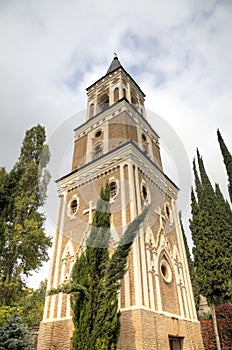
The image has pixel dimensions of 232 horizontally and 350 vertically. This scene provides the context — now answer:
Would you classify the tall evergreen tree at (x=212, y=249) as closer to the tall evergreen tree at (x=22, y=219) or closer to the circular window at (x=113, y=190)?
the circular window at (x=113, y=190)

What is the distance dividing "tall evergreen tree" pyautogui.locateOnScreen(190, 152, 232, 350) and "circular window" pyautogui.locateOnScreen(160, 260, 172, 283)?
12.9 feet

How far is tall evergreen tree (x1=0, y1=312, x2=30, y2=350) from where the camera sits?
8581 mm

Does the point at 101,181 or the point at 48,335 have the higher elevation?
the point at 101,181

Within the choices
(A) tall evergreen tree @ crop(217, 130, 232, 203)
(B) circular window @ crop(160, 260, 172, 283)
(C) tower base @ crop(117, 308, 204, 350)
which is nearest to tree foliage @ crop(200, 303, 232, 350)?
(C) tower base @ crop(117, 308, 204, 350)

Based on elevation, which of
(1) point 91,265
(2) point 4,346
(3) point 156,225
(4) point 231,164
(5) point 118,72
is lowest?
(2) point 4,346

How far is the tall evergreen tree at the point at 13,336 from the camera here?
8581 mm

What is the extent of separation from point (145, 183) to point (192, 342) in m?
6.84

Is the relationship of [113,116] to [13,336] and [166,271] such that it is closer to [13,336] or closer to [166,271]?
[166,271]

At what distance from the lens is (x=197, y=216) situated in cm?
1647

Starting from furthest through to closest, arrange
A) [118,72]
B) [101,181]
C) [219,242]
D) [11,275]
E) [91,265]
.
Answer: [118,72] < [219,242] < [101,181] < [11,275] < [91,265]

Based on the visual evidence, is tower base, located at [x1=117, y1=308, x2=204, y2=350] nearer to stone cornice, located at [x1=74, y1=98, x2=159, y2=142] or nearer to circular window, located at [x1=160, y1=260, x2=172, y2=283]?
circular window, located at [x1=160, y1=260, x2=172, y2=283]

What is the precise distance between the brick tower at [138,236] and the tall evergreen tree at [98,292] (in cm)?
212

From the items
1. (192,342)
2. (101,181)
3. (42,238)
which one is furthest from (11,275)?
(192,342)

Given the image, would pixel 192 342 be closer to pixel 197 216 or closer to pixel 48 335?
pixel 48 335
